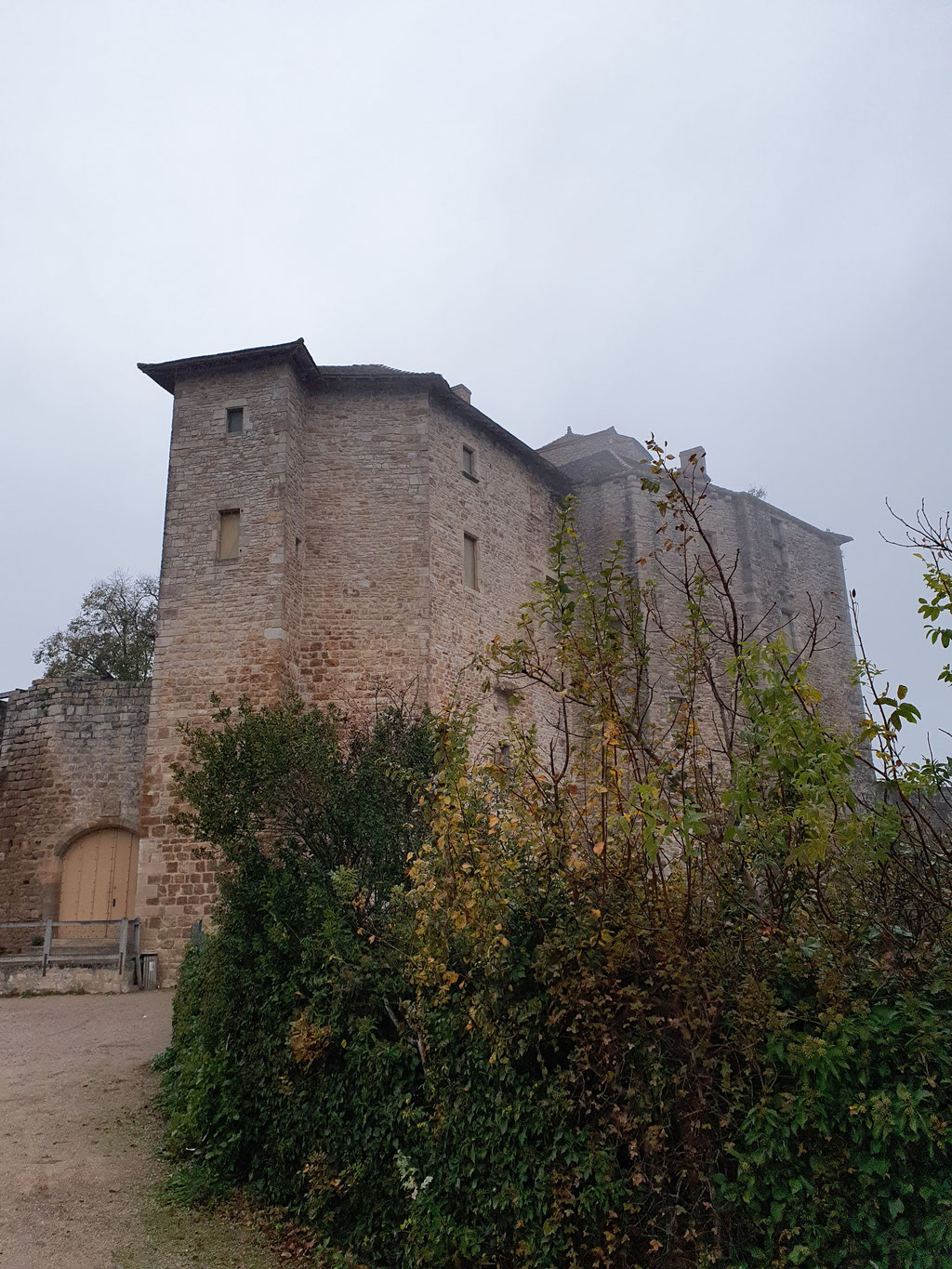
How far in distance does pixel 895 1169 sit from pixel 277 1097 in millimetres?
3827

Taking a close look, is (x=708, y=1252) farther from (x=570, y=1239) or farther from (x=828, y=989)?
(x=828, y=989)

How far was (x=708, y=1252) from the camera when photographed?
3428 mm

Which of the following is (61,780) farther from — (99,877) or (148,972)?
(148,972)

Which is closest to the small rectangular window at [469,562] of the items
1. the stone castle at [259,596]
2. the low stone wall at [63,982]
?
the stone castle at [259,596]

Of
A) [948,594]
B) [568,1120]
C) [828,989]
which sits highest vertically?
[948,594]

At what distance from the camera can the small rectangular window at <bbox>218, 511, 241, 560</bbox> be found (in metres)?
14.0

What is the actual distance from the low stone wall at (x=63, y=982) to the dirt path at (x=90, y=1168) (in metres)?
2.72

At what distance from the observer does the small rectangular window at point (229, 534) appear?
1405 centimetres

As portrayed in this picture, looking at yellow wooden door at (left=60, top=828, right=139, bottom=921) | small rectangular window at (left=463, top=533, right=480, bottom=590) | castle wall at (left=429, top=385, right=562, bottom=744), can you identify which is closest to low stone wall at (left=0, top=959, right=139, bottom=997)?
yellow wooden door at (left=60, top=828, right=139, bottom=921)

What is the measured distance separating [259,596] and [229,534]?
4.03 feet

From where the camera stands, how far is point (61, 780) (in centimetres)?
1557

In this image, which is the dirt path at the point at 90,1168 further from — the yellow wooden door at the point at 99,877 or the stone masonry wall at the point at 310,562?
the yellow wooden door at the point at 99,877

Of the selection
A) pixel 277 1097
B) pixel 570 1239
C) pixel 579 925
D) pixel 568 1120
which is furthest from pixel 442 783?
pixel 277 1097

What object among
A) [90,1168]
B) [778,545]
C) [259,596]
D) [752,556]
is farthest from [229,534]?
[778,545]
